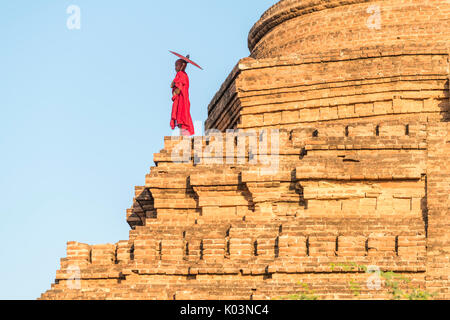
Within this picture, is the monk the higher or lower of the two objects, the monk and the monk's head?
the lower

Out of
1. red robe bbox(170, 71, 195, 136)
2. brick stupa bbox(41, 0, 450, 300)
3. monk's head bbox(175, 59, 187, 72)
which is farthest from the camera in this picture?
monk's head bbox(175, 59, 187, 72)

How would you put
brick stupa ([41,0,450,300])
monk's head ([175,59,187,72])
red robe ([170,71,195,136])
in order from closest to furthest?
1. brick stupa ([41,0,450,300])
2. red robe ([170,71,195,136])
3. monk's head ([175,59,187,72])

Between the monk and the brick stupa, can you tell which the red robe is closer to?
the monk

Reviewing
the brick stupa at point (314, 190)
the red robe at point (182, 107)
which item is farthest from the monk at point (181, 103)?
the brick stupa at point (314, 190)

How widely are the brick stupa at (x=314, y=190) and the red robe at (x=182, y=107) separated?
3.84 ft

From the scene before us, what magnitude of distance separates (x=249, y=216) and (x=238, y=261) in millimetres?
1596

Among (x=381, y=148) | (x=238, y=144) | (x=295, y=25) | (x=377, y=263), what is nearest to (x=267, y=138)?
(x=238, y=144)

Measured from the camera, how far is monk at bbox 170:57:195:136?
3062 cm

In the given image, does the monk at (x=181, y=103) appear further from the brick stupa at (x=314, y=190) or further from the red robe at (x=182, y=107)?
the brick stupa at (x=314, y=190)

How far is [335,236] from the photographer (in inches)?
1021

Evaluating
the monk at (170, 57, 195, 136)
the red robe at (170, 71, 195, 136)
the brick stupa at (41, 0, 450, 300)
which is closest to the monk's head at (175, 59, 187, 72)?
the monk at (170, 57, 195, 136)

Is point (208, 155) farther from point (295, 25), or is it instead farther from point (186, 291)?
point (295, 25)

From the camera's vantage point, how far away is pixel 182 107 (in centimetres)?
3084

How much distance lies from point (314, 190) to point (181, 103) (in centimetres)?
529
